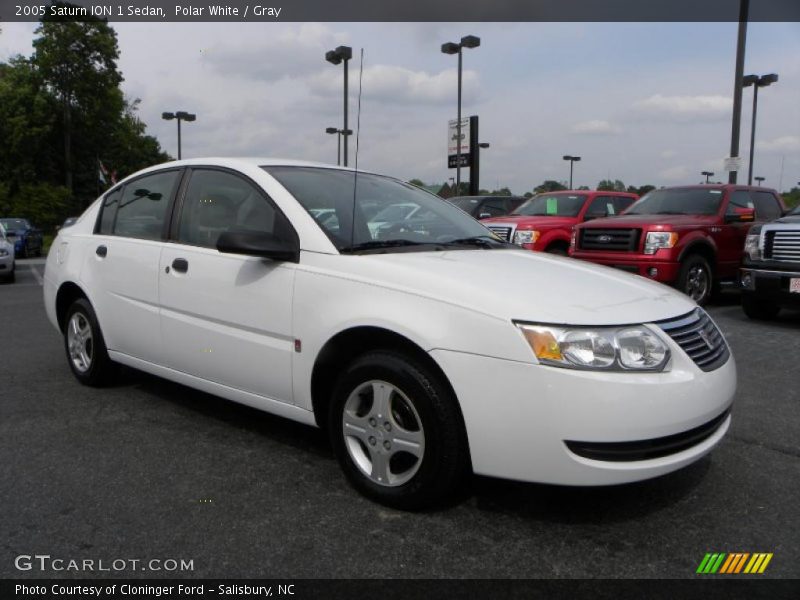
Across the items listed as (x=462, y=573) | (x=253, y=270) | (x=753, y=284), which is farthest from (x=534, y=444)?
(x=753, y=284)

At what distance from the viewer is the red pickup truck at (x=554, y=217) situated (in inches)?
432

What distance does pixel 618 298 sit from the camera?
2.91 m

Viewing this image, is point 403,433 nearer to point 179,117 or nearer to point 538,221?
point 538,221

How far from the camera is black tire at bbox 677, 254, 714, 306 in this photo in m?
8.96

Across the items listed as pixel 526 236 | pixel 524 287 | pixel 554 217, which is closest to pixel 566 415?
pixel 524 287

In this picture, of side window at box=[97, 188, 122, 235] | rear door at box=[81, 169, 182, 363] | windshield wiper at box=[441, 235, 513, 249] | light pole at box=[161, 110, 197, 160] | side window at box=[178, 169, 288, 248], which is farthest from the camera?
light pole at box=[161, 110, 197, 160]

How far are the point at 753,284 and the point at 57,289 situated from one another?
7.22 meters

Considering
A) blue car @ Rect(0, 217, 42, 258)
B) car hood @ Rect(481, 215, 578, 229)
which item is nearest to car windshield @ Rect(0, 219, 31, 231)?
blue car @ Rect(0, 217, 42, 258)

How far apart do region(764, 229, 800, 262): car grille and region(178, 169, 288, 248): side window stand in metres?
6.29

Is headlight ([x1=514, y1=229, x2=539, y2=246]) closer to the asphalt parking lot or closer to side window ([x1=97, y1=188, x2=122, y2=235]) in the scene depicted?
the asphalt parking lot

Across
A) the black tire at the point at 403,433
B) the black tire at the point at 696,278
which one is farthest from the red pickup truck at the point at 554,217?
the black tire at the point at 403,433

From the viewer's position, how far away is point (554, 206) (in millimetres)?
11977

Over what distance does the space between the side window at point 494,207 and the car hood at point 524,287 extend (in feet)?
37.4
